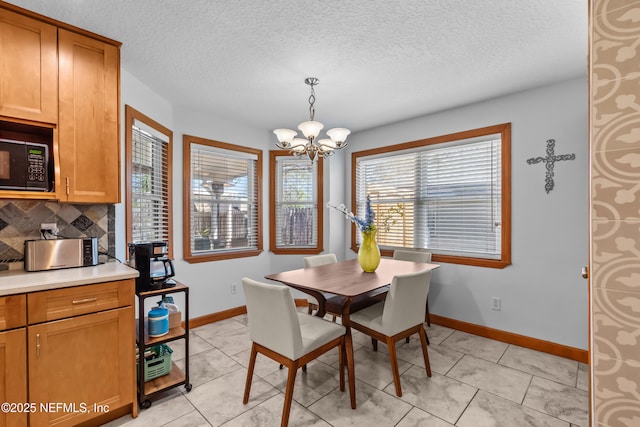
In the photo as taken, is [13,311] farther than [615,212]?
Yes

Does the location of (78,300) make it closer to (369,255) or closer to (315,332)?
(315,332)

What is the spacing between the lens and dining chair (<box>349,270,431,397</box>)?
2.04 m

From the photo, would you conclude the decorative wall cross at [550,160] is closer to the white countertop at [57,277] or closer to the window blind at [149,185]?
the white countertop at [57,277]

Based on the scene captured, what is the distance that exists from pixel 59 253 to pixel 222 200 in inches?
74.8

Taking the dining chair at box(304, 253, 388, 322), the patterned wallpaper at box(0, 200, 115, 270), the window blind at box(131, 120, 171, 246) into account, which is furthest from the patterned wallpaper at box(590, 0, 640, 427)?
the window blind at box(131, 120, 171, 246)

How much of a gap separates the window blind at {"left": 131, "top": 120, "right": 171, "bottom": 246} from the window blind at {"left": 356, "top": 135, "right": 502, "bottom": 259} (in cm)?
250

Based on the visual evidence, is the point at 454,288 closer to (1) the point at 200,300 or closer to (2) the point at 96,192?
(1) the point at 200,300

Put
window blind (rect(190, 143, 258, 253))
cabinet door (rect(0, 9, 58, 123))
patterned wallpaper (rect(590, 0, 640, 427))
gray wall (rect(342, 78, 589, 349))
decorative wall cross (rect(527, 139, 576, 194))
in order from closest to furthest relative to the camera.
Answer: patterned wallpaper (rect(590, 0, 640, 427)) < cabinet door (rect(0, 9, 58, 123)) < gray wall (rect(342, 78, 589, 349)) < decorative wall cross (rect(527, 139, 576, 194)) < window blind (rect(190, 143, 258, 253))

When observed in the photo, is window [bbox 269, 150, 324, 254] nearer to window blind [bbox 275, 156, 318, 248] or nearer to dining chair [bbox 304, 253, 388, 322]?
window blind [bbox 275, 156, 318, 248]

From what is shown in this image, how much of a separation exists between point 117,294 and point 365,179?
321cm

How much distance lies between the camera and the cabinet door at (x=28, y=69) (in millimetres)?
1683

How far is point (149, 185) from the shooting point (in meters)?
2.86

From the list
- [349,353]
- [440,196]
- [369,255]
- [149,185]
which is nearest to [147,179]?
[149,185]

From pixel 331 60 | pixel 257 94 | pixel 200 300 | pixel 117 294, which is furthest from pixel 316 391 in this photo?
pixel 257 94
